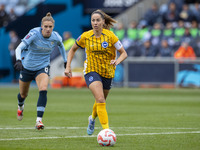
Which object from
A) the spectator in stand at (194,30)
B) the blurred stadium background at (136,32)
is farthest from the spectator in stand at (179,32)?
the spectator in stand at (194,30)

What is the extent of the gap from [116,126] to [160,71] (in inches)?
593

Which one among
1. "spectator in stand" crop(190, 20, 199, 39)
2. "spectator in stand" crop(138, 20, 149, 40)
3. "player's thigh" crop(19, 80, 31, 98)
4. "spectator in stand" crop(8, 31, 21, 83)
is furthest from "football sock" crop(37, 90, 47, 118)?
"spectator in stand" crop(8, 31, 21, 83)

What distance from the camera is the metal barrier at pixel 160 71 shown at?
24734 millimetres

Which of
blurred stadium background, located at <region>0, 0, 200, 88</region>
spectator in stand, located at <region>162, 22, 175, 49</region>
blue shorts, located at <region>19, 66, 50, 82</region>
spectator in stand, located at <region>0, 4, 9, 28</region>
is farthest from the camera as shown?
spectator in stand, located at <region>0, 4, 9, 28</region>

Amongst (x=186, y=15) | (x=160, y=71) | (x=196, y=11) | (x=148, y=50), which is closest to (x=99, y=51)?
(x=160, y=71)

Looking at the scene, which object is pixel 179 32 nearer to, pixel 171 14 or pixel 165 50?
pixel 165 50

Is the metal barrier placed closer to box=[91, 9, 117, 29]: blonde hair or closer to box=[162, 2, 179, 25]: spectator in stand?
box=[162, 2, 179, 25]: spectator in stand

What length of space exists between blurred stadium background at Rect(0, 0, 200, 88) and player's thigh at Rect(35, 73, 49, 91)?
14770mm

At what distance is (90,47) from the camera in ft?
28.5

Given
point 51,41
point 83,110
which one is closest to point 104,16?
point 51,41

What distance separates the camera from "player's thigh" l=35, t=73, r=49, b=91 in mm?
10570

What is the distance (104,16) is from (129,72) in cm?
1732

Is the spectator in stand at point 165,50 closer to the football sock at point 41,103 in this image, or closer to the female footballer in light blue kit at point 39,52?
the female footballer in light blue kit at point 39,52

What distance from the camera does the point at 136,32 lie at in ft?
93.9
